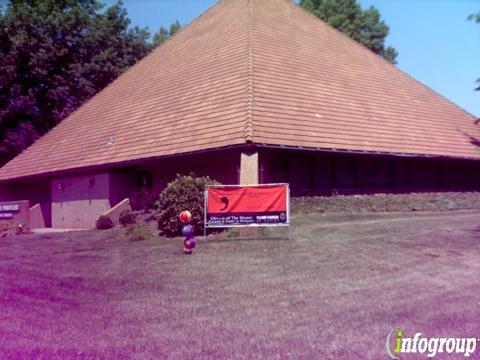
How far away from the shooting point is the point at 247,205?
13.8 meters

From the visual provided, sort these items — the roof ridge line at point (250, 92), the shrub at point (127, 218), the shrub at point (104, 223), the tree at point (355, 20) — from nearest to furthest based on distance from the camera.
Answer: the roof ridge line at point (250, 92)
the shrub at point (127, 218)
the shrub at point (104, 223)
the tree at point (355, 20)

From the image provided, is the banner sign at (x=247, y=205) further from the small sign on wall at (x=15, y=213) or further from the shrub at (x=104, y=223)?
the small sign on wall at (x=15, y=213)

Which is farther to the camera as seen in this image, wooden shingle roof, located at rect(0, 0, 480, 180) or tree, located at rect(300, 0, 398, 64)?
tree, located at rect(300, 0, 398, 64)

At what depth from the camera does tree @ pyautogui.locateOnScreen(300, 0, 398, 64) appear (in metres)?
45.4

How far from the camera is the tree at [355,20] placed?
45.4m

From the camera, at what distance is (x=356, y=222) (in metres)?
16.8

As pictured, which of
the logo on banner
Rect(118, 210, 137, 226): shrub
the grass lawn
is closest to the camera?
the grass lawn

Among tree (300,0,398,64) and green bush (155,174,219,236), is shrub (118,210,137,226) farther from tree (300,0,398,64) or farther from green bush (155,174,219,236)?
tree (300,0,398,64)

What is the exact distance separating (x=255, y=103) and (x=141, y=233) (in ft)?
21.6

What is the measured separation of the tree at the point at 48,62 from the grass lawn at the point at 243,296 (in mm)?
25488

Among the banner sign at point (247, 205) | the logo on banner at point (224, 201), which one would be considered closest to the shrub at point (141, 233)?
the banner sign at point (247, 205)

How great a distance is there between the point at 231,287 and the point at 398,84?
22557 mm
